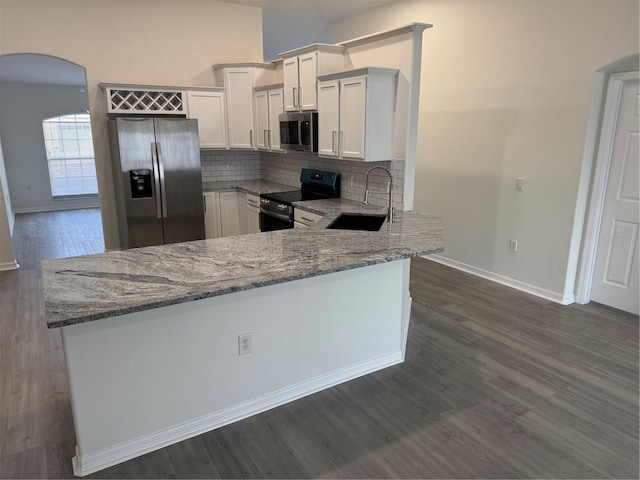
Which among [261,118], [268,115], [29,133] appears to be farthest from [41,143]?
[268,115]

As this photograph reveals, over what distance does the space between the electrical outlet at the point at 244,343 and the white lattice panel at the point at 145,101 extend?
3705 millimetres

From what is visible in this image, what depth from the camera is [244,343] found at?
2496 mm

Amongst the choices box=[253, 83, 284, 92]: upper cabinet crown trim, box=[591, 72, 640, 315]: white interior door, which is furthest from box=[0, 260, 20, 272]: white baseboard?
box=[591, 72, 640, 315]: white interior door

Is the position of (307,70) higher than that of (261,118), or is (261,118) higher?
(307,70)

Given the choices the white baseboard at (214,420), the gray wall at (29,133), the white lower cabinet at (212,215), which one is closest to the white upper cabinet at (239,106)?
the white lower cabinet at (212,215)

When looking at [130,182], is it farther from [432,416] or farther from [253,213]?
[432,416]

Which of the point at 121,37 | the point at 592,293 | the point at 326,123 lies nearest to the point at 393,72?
the point at 326,123

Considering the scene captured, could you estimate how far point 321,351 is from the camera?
281 cm

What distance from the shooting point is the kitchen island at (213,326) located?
2.08 meters

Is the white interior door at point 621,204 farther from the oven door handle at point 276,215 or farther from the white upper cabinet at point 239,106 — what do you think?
the white upper cabinet at point 239,106

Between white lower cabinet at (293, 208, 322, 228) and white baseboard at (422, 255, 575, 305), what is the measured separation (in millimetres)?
2093

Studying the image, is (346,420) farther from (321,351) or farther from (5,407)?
(5,407)

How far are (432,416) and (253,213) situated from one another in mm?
3515

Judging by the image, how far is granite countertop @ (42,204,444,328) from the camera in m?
1.96
